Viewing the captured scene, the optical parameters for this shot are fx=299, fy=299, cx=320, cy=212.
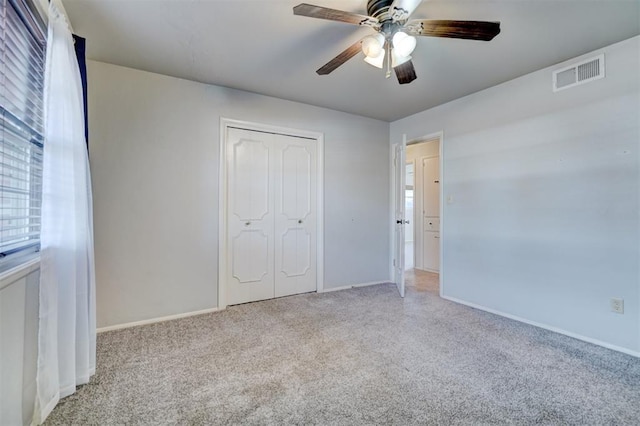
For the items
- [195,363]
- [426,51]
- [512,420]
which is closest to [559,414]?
[512,420]

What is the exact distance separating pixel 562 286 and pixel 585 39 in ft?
6.67

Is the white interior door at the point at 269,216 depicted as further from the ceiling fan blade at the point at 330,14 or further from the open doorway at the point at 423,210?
the open doorway at the point at 423,210

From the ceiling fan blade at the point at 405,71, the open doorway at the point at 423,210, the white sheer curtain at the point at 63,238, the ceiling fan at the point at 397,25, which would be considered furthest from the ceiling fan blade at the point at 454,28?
the open doorway at the point at 423,210

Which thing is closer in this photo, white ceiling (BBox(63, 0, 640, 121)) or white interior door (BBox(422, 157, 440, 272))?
white ceiling (BBox(63, 0, 640, 121))

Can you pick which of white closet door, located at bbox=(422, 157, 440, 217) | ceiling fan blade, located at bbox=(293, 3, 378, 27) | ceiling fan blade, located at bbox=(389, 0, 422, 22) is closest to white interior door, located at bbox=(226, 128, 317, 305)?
ceiling fan blade, located at bbox=(293, 3, 378, 27)

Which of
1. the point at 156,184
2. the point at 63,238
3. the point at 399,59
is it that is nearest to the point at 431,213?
the point at 399,59

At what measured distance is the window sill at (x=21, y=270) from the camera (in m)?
1.21

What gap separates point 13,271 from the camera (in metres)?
1.29

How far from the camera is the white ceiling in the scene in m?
1.96

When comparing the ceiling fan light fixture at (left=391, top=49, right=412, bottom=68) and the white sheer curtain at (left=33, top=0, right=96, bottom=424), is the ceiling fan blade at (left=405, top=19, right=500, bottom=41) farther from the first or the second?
the white sheer curtain at (left=33, top=0, right=96, bottom=424)

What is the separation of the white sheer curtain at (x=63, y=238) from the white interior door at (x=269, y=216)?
5.13 feet

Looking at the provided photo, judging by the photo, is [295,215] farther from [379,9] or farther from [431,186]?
[431,186]

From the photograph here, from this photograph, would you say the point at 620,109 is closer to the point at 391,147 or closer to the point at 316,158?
the point at 391,147

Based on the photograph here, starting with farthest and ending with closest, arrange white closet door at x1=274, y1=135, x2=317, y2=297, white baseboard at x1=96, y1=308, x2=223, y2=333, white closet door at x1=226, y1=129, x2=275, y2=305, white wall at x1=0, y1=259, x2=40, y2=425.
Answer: white closet door at x1=274, y1=135, x2=317, y2=297, white closet door at x1=226, y1=129, x2=275, y2=305, white baseboard at x1=96, y1=308, x2=223, y2=333, white wall at x1=0, y1=259, x2=40, y2=425
